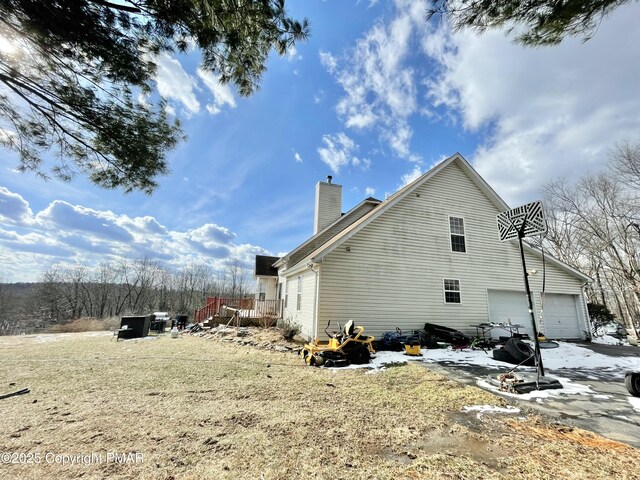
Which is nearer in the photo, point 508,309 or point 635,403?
point 635,403

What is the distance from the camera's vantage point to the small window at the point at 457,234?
11.0 metres

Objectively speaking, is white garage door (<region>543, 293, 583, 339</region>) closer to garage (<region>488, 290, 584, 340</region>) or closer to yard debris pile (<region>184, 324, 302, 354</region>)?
garage (<region>488, 290, 584, 340</region>)

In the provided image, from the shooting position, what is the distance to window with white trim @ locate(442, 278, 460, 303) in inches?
408

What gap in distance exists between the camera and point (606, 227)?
19.4m

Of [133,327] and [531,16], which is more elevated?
[531,16]

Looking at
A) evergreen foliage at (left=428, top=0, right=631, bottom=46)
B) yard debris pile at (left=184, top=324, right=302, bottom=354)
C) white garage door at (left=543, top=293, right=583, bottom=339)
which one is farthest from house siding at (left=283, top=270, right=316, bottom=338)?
white garage door at (left=543, top=293, right=583, bottom=339)

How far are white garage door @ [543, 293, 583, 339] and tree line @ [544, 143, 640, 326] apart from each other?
6.71m

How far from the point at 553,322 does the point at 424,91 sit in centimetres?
1081

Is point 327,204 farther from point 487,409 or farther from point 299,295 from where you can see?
point 487,409

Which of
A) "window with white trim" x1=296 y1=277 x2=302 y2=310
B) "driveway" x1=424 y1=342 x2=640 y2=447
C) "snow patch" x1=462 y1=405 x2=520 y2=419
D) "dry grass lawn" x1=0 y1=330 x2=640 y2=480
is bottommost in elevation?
"dry grass lawn" x1=0 y1=330 x2=640 y2=480

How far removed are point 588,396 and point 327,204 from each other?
524 inches

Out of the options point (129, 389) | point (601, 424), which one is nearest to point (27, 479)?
point (129, 389)

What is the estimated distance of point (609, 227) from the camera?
63.0 ft

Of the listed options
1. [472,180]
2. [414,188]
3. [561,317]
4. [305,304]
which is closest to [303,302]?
[305,304]
